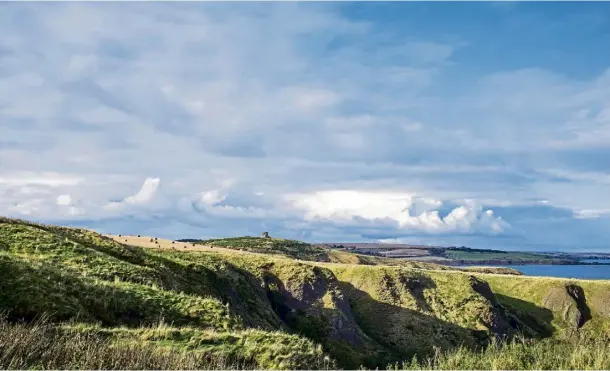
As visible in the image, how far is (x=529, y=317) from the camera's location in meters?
105

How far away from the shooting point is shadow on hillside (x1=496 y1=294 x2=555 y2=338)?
97688 millimetres

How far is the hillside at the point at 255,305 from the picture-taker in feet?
75.9

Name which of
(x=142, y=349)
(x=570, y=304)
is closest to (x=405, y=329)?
(x=570, y=304)

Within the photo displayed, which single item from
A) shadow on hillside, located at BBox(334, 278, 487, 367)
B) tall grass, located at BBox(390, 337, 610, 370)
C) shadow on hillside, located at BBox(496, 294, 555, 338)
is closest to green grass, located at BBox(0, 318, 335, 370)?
tall grass, located at BBox(390, 337, 610, 370)

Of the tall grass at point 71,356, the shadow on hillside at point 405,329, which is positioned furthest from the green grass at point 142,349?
the shadow on hillside at point 405,329

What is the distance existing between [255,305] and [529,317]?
227 feet

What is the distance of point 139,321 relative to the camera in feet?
92.6

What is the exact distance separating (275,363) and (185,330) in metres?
4.60

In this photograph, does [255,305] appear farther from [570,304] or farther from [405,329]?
[570,304]

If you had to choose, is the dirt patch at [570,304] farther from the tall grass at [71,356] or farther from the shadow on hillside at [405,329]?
the tall grass at [71,356]

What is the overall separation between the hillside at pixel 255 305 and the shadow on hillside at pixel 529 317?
28 cm

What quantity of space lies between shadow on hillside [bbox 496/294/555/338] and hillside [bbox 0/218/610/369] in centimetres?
28

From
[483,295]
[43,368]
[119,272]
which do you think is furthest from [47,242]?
[483,295]

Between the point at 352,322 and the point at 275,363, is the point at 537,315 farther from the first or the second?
the point at 275,363
